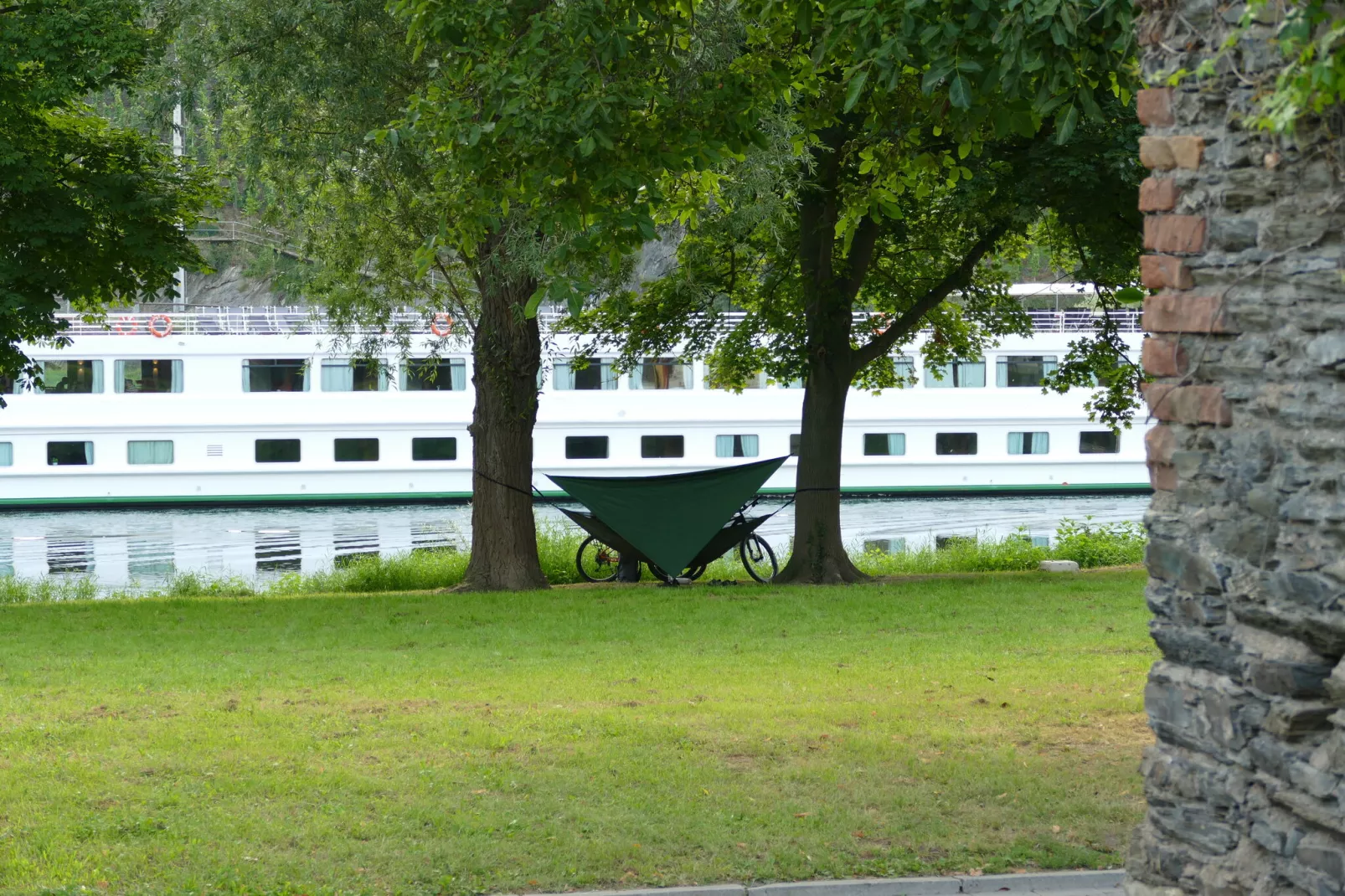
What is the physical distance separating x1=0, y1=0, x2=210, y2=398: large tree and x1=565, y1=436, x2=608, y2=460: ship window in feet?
62.3

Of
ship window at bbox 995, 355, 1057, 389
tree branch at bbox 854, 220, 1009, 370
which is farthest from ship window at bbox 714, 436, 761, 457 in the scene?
tree branch at bbox 854, 220, 1009, 370

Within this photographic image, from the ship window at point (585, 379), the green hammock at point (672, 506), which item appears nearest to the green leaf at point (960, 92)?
the green hammock at point (672, 506)

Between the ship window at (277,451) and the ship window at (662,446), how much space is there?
848 centimetres

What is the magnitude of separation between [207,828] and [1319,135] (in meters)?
4.88

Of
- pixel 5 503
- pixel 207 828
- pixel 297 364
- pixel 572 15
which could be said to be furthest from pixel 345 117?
pixel 5 503

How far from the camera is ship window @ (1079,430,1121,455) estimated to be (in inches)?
1465

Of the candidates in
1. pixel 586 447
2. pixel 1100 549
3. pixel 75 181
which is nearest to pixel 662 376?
pixel 586 447

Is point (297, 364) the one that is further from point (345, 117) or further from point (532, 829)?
point (532, 829)

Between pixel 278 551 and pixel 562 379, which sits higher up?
pixel 562 379

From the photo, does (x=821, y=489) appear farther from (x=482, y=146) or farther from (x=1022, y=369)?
(x=1022, y=369)

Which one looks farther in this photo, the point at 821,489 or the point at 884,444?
the point at 884,444

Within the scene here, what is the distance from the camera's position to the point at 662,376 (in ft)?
118

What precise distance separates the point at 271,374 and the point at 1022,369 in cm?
1902

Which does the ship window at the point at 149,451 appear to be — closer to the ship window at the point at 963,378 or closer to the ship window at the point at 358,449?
the ship window at the point at 358,449
